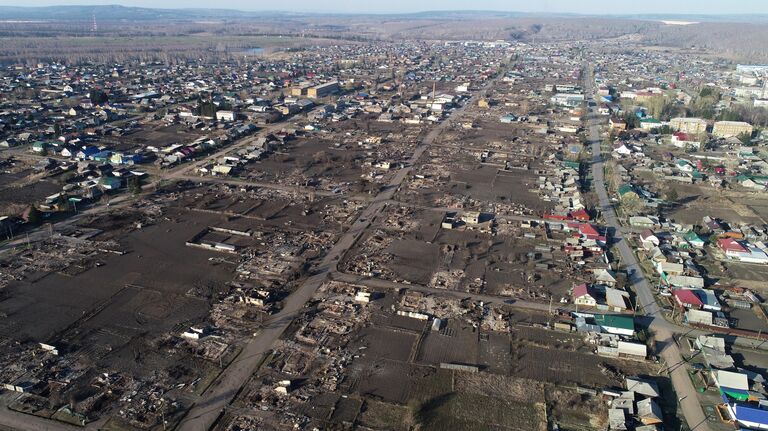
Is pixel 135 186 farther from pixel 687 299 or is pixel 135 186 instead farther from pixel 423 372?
pixel 687 299

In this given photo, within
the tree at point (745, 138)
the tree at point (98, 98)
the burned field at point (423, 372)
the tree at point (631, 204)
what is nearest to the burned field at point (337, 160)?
the burned field at point (423, 372)

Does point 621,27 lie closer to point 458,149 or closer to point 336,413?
point 458,149

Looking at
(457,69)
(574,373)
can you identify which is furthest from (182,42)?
(574,373)

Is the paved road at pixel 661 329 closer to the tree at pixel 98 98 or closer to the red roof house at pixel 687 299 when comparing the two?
the red roof house at pixel 687 299

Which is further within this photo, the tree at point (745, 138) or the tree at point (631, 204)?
the tree at point (745, 138)

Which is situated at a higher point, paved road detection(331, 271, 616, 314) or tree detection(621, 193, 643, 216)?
tree detection(621, 193, 643, 216)

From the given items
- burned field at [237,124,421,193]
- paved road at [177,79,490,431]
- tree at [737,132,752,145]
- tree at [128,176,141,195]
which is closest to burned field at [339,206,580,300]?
paved road at [177,79,490,431]

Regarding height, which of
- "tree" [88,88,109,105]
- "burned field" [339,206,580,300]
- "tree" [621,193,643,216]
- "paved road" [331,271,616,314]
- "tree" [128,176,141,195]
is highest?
"tree" [88,88,109,105]

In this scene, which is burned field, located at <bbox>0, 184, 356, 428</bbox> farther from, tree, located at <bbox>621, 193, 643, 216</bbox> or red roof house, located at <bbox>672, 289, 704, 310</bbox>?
tree, located at <bbox>621, 193, 643, 216</bbox>
